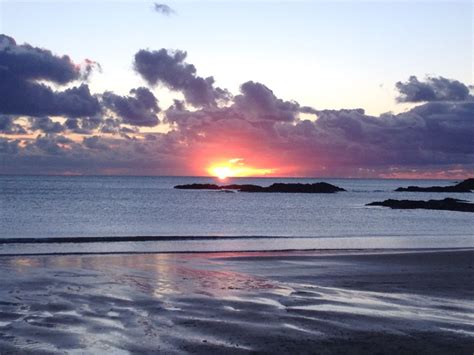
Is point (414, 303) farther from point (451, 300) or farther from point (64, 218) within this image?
point (64, 218)

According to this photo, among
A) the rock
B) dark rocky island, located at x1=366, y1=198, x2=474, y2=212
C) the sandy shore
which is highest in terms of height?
the rock

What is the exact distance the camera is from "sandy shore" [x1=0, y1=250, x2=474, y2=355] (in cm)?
1160

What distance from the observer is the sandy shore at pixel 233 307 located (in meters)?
11.6

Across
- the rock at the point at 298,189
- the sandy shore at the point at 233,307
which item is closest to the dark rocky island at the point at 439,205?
the sandy shore at the point at 233,307

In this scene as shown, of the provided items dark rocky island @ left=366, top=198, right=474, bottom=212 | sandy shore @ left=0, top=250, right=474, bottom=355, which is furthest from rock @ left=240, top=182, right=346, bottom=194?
sandy shore @ left=0, top=250, right=474, bottom=355

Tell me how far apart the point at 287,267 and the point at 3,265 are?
11.8 meters

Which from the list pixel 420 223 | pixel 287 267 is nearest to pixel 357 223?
pixel 420 223

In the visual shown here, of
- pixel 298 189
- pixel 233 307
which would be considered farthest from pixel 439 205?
pixel 298 189

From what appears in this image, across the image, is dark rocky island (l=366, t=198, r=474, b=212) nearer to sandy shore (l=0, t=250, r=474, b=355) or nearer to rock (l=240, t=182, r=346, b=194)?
sandy shore (l=0, t=250, r=474, b=355)

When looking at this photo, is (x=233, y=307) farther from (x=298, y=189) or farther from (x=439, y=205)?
(x=298, y=189)

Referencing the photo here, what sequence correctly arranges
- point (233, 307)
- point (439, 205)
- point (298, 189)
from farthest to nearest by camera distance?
point (298, 189)
point (439, 205)
point (233, 307)

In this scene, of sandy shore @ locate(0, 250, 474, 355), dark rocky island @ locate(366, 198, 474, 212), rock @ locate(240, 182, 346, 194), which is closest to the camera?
sandy shore @ locate(0, 250, 474, 355)

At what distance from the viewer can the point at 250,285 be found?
19359 mm

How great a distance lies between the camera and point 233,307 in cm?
1528
